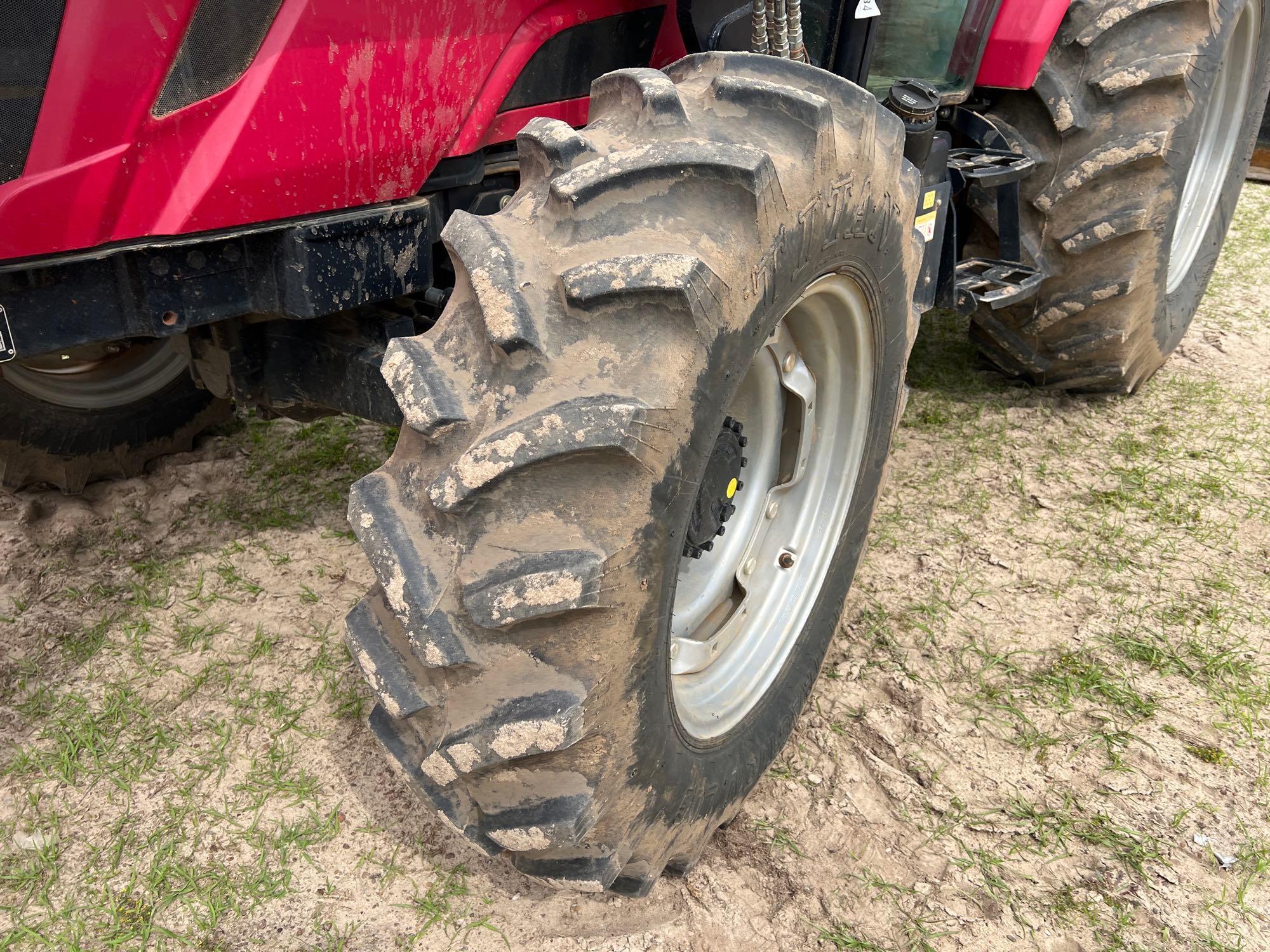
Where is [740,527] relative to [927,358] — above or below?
above

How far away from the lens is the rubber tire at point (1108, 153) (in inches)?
106

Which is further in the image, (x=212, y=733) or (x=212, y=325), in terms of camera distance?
(x=212, y=733)

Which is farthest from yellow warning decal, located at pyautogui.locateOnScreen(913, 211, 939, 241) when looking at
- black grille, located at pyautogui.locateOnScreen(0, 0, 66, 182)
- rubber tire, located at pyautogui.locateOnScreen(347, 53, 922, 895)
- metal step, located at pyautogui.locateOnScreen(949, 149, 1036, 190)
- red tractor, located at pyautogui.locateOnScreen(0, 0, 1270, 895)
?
black grille, located at pyautogui.locateOnScreen(0, 0, 66, 182)

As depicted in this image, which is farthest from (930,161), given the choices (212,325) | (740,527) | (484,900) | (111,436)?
(111,436)

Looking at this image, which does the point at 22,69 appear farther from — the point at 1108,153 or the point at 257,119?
the point at 1108,153

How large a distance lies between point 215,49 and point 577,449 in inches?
27.1

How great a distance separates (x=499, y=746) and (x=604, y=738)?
147 mm

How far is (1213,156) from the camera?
3.56 m

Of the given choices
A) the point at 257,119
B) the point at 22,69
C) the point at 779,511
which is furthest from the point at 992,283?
the point at 22,69

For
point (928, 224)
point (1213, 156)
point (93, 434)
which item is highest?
point (928, 224)

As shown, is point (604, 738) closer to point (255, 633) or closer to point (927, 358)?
point (255, 633)

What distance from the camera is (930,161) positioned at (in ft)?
7.77

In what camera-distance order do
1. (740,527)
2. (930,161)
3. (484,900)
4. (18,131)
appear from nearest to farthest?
(18,131), (484,900), (740,527), (930,161)

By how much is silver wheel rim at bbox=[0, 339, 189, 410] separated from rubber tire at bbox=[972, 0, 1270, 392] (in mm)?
2308
